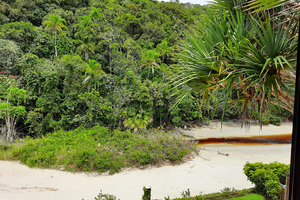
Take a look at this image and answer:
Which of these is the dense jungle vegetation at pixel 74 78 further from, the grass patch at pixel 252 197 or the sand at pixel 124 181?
the grass patch at pixel 252 197

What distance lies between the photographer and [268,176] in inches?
94.8

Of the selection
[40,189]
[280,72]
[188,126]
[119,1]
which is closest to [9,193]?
[40,189]

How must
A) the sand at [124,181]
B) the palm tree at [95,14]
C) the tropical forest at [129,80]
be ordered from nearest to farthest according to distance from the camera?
the tropical forest at [129,80], the sand at [124,181], the palm tree at [95,14]

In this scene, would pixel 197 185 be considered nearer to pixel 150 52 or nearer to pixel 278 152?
pixel 278 152

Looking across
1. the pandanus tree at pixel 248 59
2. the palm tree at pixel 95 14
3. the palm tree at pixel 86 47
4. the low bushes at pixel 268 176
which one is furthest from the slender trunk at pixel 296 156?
the palm tree at pixel 95 14

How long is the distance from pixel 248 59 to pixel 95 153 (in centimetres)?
389

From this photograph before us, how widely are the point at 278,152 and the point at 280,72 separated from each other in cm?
647

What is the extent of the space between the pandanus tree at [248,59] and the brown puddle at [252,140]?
262 inches

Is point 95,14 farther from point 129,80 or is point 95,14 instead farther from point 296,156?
point 296,156

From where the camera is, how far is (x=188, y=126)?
1043 cm

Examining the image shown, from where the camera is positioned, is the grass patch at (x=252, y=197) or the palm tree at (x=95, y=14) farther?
the palm tree at (x=95, y=14)

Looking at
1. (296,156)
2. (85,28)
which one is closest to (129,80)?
(85,28)

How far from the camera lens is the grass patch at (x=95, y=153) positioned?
4293mm

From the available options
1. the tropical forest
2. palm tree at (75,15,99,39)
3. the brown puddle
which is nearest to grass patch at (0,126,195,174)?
the tropical forest
